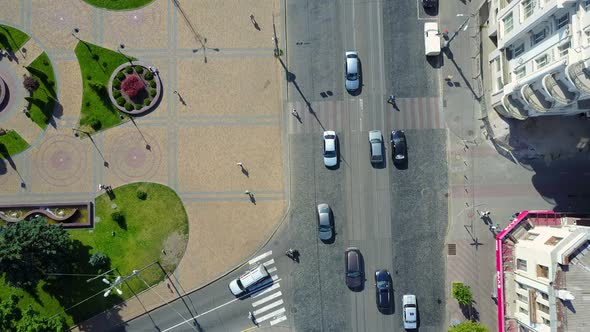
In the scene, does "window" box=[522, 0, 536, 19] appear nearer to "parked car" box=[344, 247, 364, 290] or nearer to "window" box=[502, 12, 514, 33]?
"window" box=[502, 12, 514, 33]

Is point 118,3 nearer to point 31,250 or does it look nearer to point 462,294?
point 31,250

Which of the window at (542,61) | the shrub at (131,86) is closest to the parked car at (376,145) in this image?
the window at (542,61)

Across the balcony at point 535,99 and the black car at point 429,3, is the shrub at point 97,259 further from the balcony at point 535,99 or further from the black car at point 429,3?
the balcony at point 535,99

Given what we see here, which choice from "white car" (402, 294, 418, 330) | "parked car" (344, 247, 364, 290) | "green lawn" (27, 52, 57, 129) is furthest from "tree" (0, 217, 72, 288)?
"white car" (402, 294, 418, 330)

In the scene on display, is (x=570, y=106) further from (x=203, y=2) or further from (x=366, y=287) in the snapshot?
(x=203, y=2)

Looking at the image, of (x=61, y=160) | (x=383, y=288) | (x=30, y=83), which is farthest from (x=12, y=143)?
(x=383, y=288)
